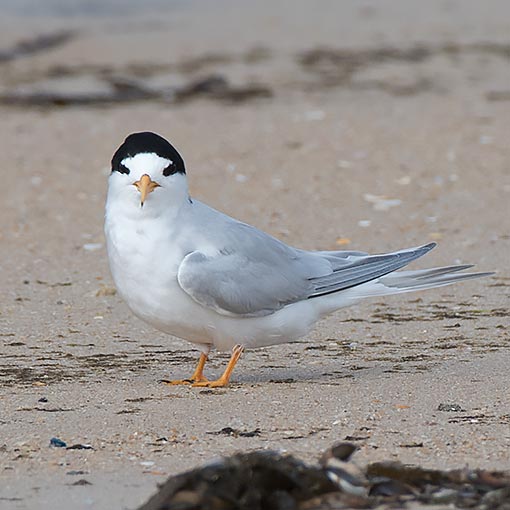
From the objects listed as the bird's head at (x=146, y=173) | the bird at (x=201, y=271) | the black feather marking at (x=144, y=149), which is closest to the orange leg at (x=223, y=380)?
the bird at (x=201, y=271)

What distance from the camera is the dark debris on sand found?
338 cm

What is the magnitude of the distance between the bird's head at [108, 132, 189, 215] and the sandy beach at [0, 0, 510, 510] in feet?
2.24

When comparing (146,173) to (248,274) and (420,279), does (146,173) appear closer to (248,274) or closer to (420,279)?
(248,274)

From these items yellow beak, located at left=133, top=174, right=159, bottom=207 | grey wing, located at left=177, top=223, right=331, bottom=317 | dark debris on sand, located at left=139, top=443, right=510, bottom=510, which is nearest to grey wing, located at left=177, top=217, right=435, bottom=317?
grey wing, located at left=177, top=223, right=331, bottom=317

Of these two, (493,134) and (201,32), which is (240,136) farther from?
(201,32)

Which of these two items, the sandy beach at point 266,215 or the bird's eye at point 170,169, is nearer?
the sandy beach at point 266,215

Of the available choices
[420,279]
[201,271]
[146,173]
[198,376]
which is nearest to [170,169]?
[146,173]

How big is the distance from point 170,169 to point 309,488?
1662 millimetres

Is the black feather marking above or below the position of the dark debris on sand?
above

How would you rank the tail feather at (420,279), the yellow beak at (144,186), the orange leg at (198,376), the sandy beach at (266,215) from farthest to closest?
the tail feather at (420,279), the orange leg at (198,376), the yellow beak at (144,186), the sandy beach at (266,215)

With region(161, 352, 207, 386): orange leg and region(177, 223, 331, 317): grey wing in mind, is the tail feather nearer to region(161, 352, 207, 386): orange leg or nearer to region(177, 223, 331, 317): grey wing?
region(177, 223, 331, 317): grey wing

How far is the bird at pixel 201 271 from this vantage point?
4.70 meters

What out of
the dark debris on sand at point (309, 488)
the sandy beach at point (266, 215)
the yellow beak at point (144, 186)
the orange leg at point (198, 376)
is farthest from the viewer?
the orange leg at point (198, 376)

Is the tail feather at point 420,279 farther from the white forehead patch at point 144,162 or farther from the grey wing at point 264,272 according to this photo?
the white forehead patch at point 144,162
